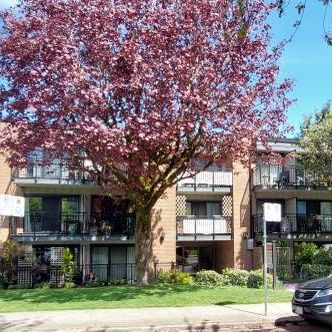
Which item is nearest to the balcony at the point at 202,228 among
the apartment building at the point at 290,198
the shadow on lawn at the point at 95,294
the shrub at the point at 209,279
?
the apartment building at the point at 290,198

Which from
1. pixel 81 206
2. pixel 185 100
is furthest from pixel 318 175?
pixel 185 100

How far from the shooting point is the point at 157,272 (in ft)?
95.8

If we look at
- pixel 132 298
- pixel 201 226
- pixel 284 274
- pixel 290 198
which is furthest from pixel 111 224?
pixel 132 298

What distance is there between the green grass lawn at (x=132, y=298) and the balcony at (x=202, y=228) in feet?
41.7

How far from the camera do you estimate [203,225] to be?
32.0 meters

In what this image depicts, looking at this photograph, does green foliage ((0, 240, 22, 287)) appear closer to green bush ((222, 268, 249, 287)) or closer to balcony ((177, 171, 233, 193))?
balcony ((177, 171, 233, 193))

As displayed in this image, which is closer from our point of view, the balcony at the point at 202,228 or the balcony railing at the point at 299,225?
Answer: the balcony at the point at 202,228

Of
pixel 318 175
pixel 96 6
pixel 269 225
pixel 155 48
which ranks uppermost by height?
pixel 96 6

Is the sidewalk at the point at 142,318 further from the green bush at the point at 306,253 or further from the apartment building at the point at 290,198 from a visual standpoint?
the apartment building at the point at 290,198

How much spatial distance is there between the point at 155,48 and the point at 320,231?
2011 centimetres

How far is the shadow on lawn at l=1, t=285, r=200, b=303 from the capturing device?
16.5m

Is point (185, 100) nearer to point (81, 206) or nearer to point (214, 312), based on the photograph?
point (214, 312)

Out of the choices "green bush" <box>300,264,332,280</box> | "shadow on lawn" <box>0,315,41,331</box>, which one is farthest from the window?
"shadow on lawn" <box>0,315,41,331</box>

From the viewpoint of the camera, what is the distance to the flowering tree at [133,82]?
16.2 m
